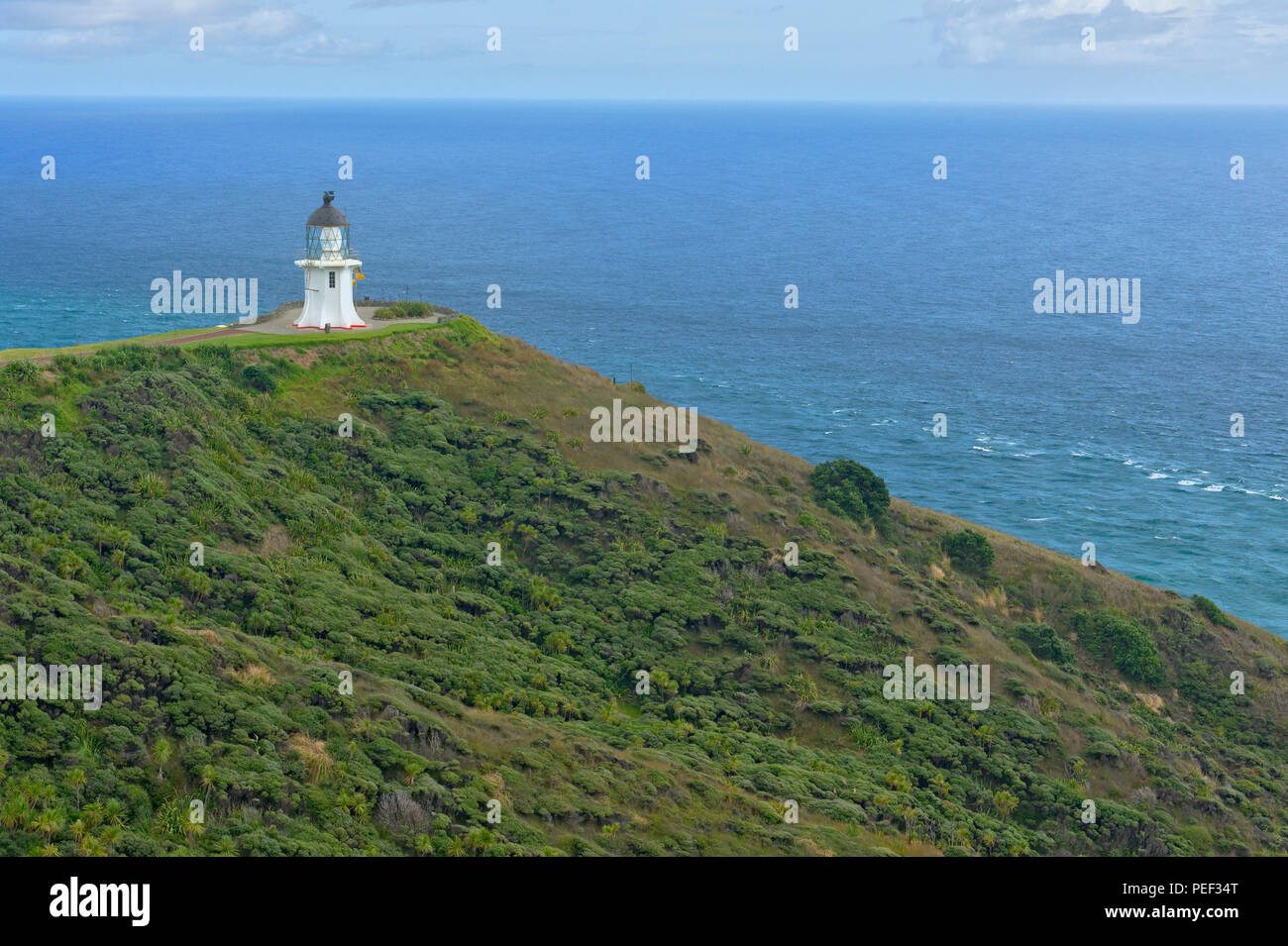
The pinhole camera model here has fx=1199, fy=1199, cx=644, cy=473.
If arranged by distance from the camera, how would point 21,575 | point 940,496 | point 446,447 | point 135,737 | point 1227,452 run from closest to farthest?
point 135,737
point 21,575
point 446,447
point 940,496
point 1227,452

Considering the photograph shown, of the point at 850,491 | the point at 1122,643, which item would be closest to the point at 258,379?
the point at 850,491

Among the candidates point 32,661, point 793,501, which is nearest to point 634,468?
point 793,501

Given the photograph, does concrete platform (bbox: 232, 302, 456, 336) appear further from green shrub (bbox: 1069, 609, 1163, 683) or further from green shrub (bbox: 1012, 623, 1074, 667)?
green shrub (bbox: 1069, 609, 1163, 683)

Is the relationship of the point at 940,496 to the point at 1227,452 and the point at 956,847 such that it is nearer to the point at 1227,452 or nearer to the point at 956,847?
the point at 1227,452

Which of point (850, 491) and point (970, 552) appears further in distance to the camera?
point (850, 491)

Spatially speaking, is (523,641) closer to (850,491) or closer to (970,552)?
(850,491)
